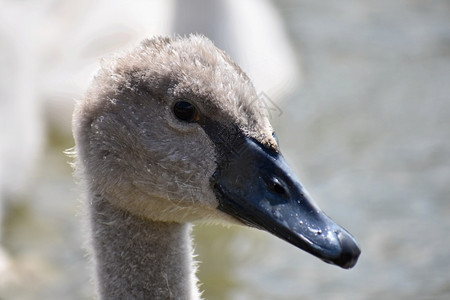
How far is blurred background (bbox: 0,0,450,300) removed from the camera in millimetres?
6852

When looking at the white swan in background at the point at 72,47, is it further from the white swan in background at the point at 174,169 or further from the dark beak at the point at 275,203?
the dark beak at the point at 275,203

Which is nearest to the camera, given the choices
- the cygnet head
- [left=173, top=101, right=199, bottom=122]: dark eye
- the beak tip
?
the beak tip

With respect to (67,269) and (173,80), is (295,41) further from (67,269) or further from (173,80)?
(173,80)

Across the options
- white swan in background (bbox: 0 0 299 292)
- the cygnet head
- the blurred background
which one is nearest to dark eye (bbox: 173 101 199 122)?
the cygnet head

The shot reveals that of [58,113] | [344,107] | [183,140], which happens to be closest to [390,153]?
[344,107]

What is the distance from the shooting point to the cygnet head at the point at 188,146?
3.53 metres

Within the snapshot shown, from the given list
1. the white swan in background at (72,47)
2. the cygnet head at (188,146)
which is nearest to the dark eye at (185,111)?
the cygnet head at (188,146)

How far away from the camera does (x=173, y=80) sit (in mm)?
3656

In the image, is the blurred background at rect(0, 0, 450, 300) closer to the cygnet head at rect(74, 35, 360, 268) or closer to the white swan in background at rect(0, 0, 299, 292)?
the white swan in background at rect(0, 0, 299, 292)

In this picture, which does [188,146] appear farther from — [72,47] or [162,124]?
[72,47]

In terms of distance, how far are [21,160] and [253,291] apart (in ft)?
6.48

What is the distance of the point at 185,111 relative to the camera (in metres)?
3.65

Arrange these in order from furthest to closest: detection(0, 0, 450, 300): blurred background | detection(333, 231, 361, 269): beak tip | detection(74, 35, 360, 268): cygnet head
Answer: detection(0, 0, 450, 300): blurred background < detection(74, 35, 360, 268): cygnet head < detection(333, 231, 361, 269): beak tip

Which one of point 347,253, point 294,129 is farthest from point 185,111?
point 294,129
